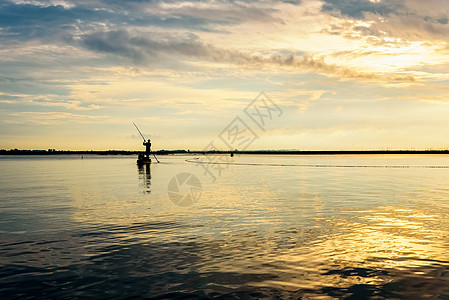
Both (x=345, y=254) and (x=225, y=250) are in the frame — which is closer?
(x=345, y=254)

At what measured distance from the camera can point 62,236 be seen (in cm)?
1772

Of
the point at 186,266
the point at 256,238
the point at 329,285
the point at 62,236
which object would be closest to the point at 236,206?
the point at 256,238

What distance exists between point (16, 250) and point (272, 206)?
16.9 metres

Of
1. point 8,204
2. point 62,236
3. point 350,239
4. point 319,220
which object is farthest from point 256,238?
point 8,204

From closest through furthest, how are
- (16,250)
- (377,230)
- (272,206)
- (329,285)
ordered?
(329,285) < (16,250) < (377,230) < (272,206)

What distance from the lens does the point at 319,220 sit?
850 inches

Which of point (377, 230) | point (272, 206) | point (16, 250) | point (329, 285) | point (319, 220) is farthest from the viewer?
point (272, 206)

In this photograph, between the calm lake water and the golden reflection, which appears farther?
the golden reflection

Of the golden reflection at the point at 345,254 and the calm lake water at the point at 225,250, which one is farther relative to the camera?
the golden reflection at the point at 345,254

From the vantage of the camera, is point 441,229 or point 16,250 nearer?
point 16,250

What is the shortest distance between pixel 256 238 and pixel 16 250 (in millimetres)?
9841

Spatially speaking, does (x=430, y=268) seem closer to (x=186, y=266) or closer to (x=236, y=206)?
(x=186, y=266)

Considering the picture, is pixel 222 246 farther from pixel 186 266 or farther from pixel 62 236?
pixel 62 236

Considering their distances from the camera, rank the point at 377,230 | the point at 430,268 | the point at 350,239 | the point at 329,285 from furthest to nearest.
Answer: the point at 377,230, the point at 350,239, the point at 430,268, the point at 329,285
